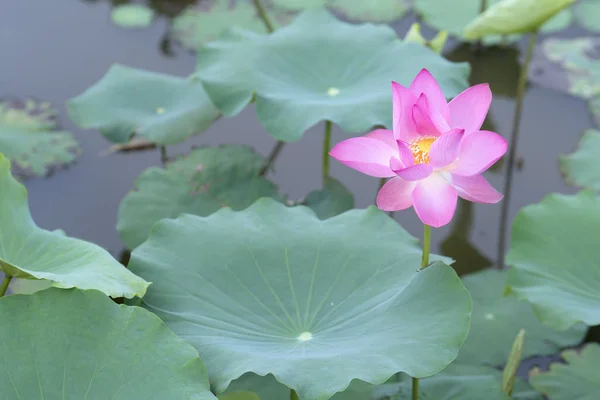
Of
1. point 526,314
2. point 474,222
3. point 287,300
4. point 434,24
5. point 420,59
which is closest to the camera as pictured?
point 287,300

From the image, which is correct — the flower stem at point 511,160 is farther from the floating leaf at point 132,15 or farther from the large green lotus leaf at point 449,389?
the floating leaf at point 132,15

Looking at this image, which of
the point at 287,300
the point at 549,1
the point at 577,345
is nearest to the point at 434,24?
the point at 549,1

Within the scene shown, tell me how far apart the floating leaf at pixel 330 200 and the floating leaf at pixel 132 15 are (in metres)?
1.72

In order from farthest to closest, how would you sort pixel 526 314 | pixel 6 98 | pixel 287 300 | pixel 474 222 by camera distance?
1. pixel 6 98
2. pixel 474 222
3. pixel 526 314
4. pixel 287 300

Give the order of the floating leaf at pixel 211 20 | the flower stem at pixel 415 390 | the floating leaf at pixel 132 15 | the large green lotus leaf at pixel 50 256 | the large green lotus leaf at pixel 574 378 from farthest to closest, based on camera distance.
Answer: the floating leaf at pixel 132 15, the floating leaf at pixel 211 20, the large green lotus leaf at pixel 574 378, the flower stem at pixel 415 390, the large green lotus leaf at pixel 50 256

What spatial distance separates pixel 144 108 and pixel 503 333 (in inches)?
50.7

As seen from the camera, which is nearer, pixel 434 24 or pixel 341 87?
pixel 341 87

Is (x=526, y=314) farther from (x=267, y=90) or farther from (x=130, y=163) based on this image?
(x=130, y=163)

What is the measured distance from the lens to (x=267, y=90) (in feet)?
6.41

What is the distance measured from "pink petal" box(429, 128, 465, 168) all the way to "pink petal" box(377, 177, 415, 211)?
2.1 inches

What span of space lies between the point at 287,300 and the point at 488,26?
4.59 ft

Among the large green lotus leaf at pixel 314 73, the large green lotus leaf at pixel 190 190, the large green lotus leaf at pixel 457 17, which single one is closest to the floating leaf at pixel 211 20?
the large green lotus leaf at pixel 457 17

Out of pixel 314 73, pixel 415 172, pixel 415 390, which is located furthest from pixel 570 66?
pixel 415 172

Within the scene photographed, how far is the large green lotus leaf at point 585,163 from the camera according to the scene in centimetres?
241
